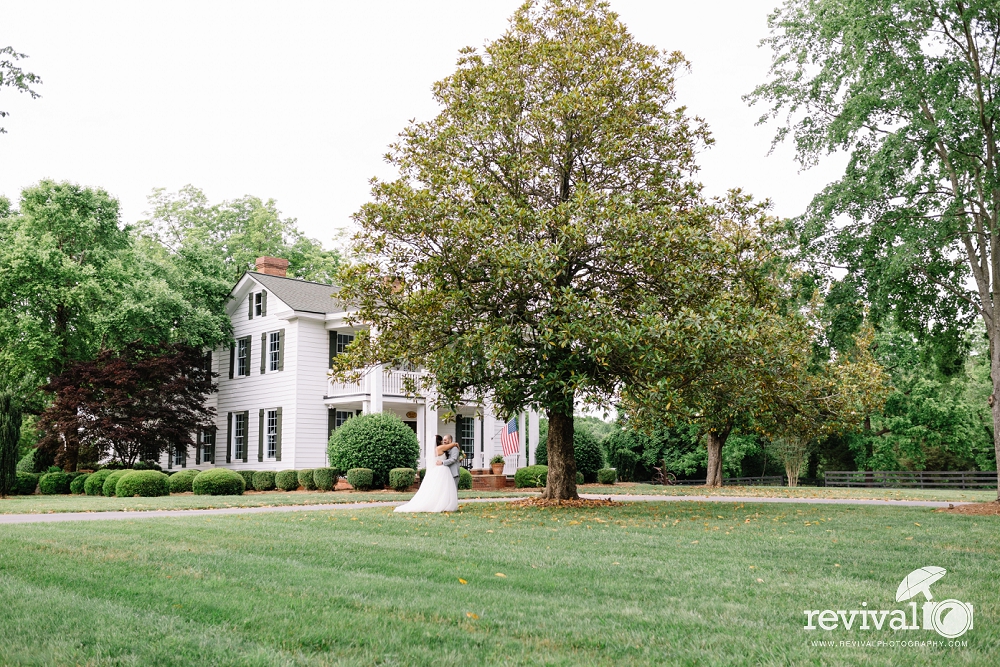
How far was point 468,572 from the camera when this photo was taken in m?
7.05

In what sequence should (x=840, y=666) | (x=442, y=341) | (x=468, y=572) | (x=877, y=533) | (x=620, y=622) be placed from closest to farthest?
1. (x=840, y=666)
2. (x=620, y=622)
3. (x=468, y=572)
4. (x=877, y=533)
5. (x=442, y=341)

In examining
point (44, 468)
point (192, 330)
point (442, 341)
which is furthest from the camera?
point (192, 330)

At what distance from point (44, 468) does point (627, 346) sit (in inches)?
979

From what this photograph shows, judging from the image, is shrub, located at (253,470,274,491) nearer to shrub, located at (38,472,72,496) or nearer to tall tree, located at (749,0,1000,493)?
shrub, located at (38,472,72,496)

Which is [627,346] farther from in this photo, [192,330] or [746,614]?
[192,330]

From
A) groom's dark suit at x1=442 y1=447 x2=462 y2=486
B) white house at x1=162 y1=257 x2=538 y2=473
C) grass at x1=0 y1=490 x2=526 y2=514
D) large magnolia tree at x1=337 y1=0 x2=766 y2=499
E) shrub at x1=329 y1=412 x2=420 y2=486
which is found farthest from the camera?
white house at x1=162 y1=257 x2=538 y2=473

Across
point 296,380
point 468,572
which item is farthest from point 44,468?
point 468,572

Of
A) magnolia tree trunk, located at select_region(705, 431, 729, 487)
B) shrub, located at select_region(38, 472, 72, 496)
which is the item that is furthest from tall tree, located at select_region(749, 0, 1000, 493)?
shrub, located at select_region(38, 472, 72, 496)

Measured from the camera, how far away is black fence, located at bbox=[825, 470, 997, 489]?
3419 cm

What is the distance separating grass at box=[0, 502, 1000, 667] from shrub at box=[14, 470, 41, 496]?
626 inches

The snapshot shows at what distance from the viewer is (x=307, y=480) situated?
2550 cm

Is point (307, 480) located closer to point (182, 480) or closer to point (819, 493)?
point (182, 480)

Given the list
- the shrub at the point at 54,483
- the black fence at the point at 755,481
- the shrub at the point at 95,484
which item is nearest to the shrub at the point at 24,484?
the shrub at the point at 54,483

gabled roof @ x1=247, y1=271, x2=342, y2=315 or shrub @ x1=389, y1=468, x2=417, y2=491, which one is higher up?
gabled roof @ x1=247, y1=271, x2=342, y2=315
